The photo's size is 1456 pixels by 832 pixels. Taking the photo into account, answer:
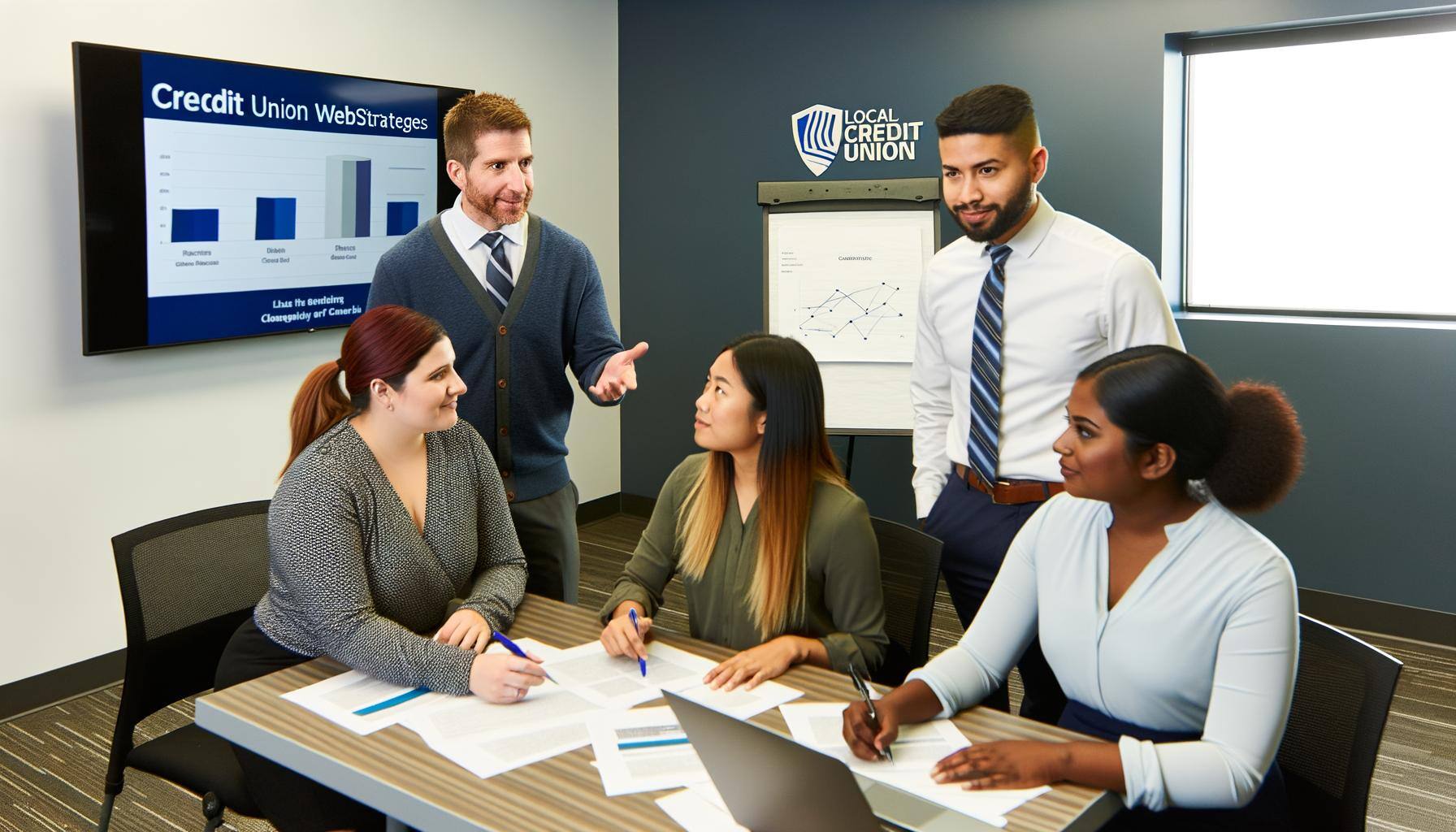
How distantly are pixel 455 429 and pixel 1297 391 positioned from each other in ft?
10.5

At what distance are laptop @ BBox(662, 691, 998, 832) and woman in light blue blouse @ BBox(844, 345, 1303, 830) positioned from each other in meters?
0.11

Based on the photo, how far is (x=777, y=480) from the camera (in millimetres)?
2166

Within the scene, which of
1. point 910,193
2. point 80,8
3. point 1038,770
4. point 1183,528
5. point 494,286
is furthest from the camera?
point 910,193

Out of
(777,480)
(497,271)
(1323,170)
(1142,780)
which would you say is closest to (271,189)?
(497,271)

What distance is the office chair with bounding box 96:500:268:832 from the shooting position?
218cm

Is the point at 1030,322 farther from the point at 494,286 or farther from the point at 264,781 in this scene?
the point at 264,781

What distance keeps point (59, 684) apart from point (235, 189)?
1.59 meters

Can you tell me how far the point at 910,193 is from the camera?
173 inches

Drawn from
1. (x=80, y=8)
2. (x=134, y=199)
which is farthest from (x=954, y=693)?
(x=80, y=8)

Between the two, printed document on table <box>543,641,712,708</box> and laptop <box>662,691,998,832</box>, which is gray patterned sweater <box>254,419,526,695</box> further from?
laptop <box>662,691,998,832</box>

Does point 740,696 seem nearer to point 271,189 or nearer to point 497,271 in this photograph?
point 497,271

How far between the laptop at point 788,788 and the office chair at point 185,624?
112 cm

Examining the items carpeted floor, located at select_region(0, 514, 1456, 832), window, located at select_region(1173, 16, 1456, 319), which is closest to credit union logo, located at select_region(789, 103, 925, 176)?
window, located at select_region(1173, 16, 1456, 319)

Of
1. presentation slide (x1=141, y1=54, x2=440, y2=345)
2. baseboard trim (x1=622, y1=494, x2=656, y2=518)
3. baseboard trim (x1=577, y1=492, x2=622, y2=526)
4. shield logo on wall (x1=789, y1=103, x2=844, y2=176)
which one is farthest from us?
baseboard trim (x1=622, y1=494, x2=656, y2=518)
